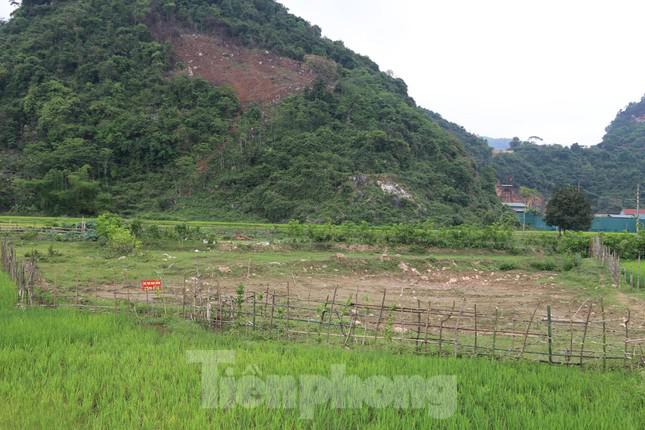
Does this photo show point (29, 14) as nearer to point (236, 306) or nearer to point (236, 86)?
point (236, 86)

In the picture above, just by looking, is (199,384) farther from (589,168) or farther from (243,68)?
(589,168)

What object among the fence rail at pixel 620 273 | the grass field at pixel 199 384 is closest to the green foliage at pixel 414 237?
the fence rail at pixel 620 273

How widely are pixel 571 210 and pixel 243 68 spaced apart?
138 feet

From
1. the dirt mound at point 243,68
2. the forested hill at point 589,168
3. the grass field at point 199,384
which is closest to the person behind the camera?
the grass field at point 199,384

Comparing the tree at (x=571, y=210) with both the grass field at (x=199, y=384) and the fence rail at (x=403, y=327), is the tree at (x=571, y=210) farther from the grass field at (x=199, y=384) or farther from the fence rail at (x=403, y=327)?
the grass field at (x=199, y=384)

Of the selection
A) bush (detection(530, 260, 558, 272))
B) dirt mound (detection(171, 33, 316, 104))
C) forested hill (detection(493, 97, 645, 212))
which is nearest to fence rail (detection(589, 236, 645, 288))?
bush (detection(530, 260, 558, 272))

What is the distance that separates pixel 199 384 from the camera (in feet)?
19.0

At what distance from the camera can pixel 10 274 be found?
43.7 feet

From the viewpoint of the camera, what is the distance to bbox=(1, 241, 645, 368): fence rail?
749 cm

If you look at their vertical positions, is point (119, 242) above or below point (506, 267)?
above

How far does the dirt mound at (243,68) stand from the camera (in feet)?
180

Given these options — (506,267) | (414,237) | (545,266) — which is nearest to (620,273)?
(545,266)

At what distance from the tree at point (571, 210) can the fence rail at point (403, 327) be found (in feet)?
71.8

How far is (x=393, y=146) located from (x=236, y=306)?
38.3 meters
